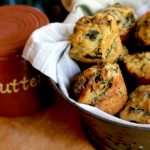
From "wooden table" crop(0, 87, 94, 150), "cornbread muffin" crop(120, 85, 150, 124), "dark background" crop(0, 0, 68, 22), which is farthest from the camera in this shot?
"dark background" crop(0, 0, 68, 22)

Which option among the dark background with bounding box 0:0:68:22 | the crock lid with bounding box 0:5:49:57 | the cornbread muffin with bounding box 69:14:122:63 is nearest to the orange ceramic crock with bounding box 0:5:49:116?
the crock lid with bounding box 0:5:49:57

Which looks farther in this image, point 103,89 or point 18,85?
point 18,85

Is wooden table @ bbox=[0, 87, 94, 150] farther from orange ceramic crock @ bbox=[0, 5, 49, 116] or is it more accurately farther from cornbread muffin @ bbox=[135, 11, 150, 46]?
cornbread muffin @ bbox=[135, 11, 150, 46]

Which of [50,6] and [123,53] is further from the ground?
[123,53]

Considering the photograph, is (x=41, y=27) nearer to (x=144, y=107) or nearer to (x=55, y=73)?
(x=55, y=73)

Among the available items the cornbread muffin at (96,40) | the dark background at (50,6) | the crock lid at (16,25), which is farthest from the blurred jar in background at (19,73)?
the dark background at (50,6)

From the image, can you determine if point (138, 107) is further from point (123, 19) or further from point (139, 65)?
point (123, 19)

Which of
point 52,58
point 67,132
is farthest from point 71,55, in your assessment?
point 67,132

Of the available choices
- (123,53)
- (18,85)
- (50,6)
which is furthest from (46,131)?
(50,6)
